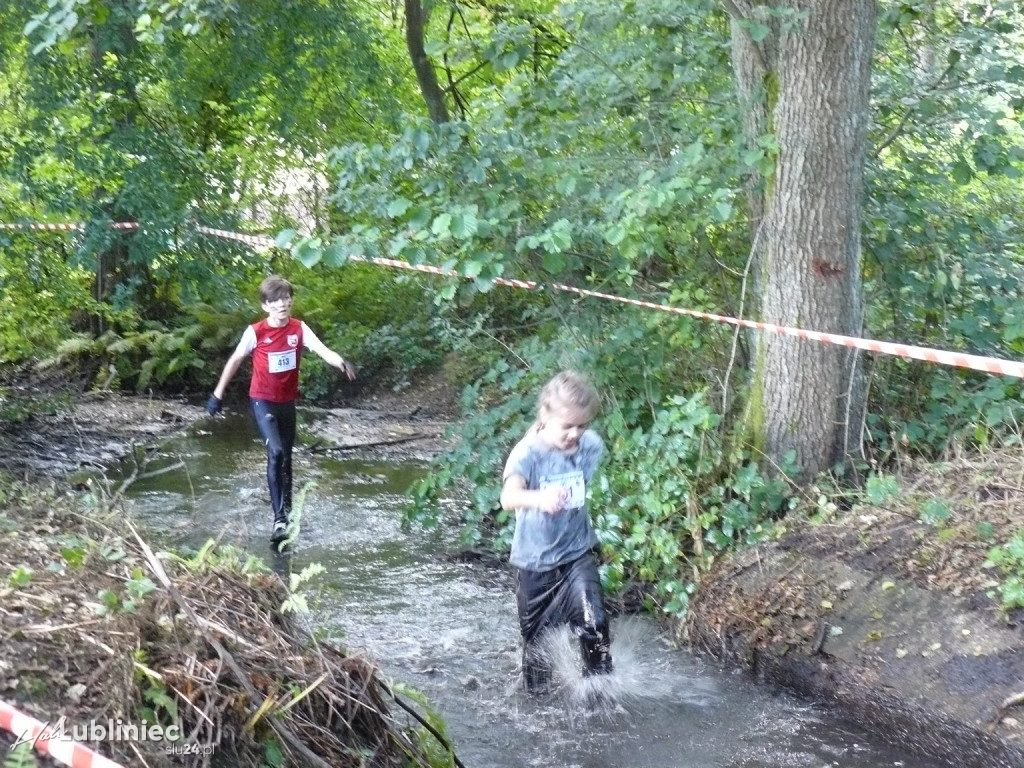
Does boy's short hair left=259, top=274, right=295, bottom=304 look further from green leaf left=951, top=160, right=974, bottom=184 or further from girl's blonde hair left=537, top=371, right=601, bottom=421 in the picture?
green leaf left=951, top=160, right=974, bottom=184

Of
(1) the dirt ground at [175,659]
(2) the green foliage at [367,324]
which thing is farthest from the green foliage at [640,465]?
(2) the green foliage at [367,324]

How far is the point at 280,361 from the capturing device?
8.55 meters

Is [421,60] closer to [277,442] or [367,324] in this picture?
[277,442]

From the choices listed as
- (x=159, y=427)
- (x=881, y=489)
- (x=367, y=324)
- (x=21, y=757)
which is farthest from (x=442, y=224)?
(x=367, y=324)

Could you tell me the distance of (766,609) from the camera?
6.43m

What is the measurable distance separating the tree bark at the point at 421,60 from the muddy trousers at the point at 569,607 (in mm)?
6628

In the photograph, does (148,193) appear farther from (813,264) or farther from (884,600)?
(884,600)

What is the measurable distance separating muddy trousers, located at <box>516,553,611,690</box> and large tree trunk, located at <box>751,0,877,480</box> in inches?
87.0

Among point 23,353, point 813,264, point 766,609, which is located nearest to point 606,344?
point 813,264

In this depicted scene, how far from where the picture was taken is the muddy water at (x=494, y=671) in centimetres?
531

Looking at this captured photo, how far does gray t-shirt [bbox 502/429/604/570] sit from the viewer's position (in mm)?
5344

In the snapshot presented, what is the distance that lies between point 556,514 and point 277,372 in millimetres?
3760

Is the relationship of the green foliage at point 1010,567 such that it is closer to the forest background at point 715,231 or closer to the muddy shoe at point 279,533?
the forest background at point 715,231

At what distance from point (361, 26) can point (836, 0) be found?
695 centimetres
